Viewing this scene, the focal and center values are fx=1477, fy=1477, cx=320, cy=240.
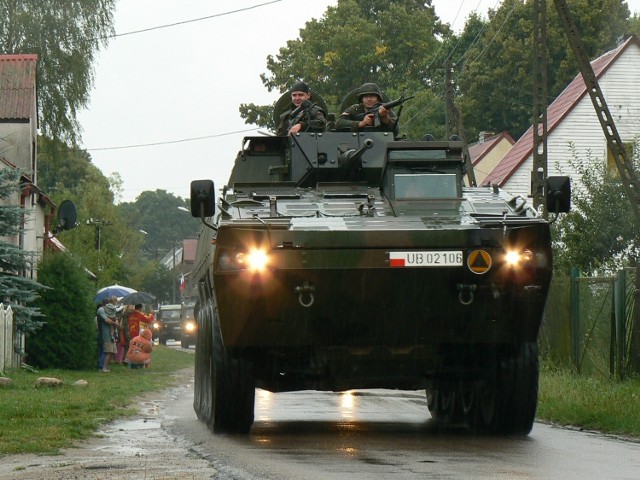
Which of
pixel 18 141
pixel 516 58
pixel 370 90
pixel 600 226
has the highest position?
pixel 516 58

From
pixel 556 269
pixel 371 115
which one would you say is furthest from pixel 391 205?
pixel 556 269

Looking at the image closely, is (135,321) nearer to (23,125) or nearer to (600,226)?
(23,125)

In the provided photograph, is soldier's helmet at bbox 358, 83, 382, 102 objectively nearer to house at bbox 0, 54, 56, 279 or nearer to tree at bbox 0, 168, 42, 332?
tree at bbox 0, 168, 42, 332

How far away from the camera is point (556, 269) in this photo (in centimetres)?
2900

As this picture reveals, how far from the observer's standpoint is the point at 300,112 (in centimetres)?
1510

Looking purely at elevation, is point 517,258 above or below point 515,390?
above

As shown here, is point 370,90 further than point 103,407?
No

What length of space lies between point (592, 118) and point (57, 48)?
1789cm

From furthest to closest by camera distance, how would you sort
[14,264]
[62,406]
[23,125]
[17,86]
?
[17,86] < [23,125] < [14,264] < [62,406]

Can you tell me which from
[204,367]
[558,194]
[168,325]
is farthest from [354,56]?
[558,194]

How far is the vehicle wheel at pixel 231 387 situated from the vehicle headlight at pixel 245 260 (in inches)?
38.0

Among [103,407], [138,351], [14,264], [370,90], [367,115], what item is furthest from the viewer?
[138,351]

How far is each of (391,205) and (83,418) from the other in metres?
4.33

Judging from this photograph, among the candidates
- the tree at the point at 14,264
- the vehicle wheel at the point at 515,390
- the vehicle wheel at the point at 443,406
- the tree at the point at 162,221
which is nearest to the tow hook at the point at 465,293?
the vehicle wheel at the point at 515,390
